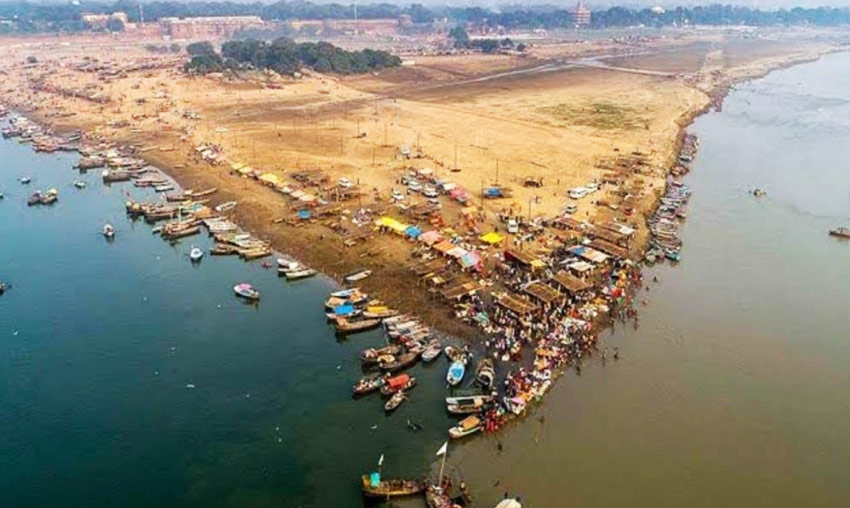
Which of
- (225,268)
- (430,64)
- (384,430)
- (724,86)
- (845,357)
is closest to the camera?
(384,430)

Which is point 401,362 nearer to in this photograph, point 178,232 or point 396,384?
point 396,384

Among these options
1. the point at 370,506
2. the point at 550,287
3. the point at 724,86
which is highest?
the point at 724,86

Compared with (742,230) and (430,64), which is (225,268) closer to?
(742,230)

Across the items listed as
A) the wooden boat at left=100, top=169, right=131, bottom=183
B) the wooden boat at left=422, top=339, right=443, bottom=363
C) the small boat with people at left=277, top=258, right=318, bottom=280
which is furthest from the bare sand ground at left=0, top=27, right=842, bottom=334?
the wooden boat at left=100, top=169, right=131, bottom=183

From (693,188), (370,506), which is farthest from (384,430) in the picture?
(693,188)

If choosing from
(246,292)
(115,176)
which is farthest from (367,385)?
(115,176)

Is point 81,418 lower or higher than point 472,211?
lower

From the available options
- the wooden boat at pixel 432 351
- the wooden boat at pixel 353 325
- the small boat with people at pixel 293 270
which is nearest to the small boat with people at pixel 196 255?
the small boat with people at pixel 293 270
